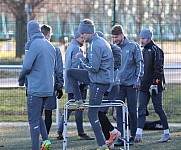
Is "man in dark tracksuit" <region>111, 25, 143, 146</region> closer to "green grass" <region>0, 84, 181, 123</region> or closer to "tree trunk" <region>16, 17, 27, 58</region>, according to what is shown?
"green grass" <region>0, 84, 181, 123</region>

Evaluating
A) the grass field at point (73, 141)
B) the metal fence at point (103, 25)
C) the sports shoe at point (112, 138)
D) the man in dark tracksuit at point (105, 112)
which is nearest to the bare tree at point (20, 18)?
the metal fence at point (103, 25)

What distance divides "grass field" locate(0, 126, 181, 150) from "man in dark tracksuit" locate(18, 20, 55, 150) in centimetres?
151

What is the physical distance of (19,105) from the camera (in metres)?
16.2

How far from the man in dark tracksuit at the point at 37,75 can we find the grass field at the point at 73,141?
59.3 inches

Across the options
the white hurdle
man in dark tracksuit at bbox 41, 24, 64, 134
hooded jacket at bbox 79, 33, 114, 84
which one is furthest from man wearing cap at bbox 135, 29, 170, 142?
hooded jacket at bbox 79, 33, 114, 84

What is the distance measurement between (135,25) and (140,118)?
17.5 feet

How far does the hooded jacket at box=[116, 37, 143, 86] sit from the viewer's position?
11.0m

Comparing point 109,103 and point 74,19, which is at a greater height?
point 74,19

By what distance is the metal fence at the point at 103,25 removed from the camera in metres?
16.2

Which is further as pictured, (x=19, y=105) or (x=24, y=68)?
(x=19, y=105)

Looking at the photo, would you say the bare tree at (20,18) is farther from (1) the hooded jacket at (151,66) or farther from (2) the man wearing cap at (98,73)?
(2) the man wearing cap at (98,73)

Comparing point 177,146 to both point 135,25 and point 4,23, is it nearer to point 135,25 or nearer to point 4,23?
point 135,25

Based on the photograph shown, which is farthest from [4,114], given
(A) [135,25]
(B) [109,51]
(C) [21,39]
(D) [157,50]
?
(B) [109,51]

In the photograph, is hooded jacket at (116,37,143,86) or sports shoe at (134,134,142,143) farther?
sports shoe at (134,134,142,143)
